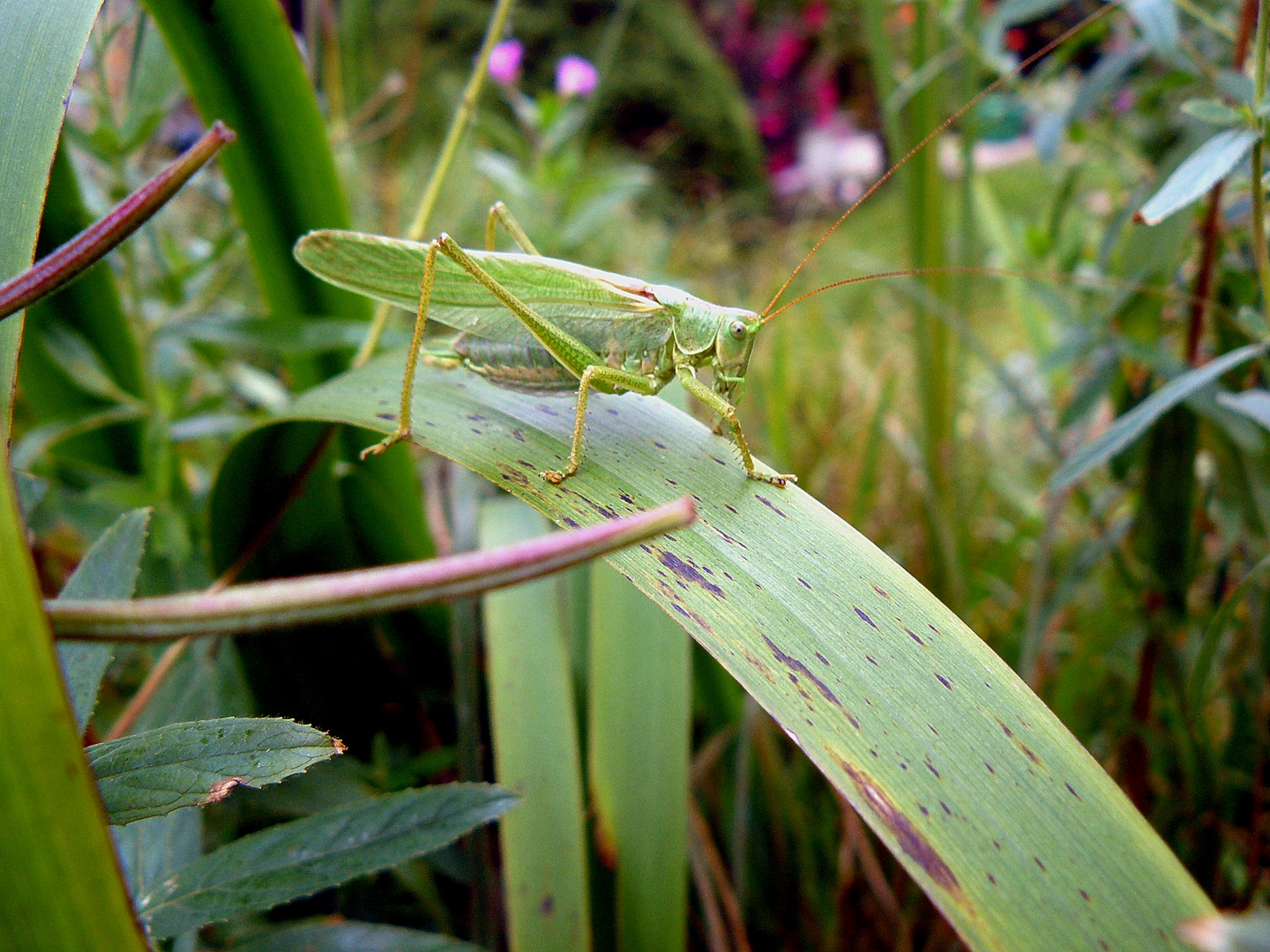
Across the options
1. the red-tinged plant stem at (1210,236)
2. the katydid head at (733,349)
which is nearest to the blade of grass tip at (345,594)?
the katydid head at (733,349)

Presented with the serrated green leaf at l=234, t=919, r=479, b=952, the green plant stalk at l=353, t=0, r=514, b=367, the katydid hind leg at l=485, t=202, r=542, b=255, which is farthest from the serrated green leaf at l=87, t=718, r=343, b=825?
the katydid hind leg at l=485, t=202, r=542, b=255

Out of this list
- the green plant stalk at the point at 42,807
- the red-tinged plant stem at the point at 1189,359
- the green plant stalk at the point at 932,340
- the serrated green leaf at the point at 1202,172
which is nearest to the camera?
the green plant stalk at the point at 42,807

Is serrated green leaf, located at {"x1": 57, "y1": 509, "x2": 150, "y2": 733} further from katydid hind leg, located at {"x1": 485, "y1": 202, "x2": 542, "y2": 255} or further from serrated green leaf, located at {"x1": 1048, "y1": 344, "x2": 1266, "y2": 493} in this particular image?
serrated green leaf, located at {"x1": 1048, "y1": 344, "x2": 1266, "y2": 493}

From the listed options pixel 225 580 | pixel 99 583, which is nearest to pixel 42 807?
pixel 99 583

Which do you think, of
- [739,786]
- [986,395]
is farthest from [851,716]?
[986,395]

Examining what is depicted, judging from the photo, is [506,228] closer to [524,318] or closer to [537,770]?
[524,318]

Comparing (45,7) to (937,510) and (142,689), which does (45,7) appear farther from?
(937,510)

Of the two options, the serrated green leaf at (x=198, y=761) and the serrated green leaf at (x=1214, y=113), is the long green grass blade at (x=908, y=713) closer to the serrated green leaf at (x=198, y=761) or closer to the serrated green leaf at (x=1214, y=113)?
the serrated green leaf at (x=198, y=761)
